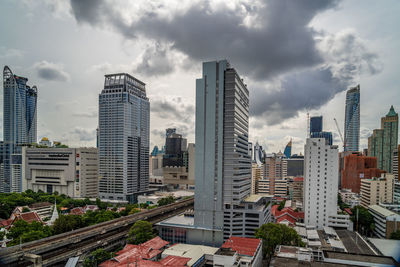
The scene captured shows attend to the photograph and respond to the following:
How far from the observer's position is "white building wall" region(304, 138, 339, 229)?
1375 cm

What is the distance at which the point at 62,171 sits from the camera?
21.9m

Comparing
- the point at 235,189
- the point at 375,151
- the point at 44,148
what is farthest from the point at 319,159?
the point at 44,148

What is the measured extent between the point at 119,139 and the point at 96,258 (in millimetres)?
13523

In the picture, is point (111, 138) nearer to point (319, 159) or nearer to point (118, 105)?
point (118, 105)

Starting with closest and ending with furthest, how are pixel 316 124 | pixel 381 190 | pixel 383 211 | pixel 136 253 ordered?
pixel 136 253 → pixel 383 211 → pixel 381 190 → pixel 316 124

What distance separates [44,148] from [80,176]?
4.72 m

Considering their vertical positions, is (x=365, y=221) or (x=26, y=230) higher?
(x=26, y=230)

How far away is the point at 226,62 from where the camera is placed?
37.1ft

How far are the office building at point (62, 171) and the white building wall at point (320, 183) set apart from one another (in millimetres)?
17443

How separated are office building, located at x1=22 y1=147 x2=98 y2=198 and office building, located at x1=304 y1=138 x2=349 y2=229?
17440mm

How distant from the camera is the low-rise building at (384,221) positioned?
1162cm

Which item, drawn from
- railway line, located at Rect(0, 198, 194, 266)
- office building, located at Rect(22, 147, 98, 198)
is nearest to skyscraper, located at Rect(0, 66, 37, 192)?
office building, located at Rect(22, 147, 98, 198)

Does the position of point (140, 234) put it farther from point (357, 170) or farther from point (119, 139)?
point (357, 170)

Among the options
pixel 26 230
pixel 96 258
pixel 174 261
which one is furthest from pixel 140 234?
pixel 26 230
